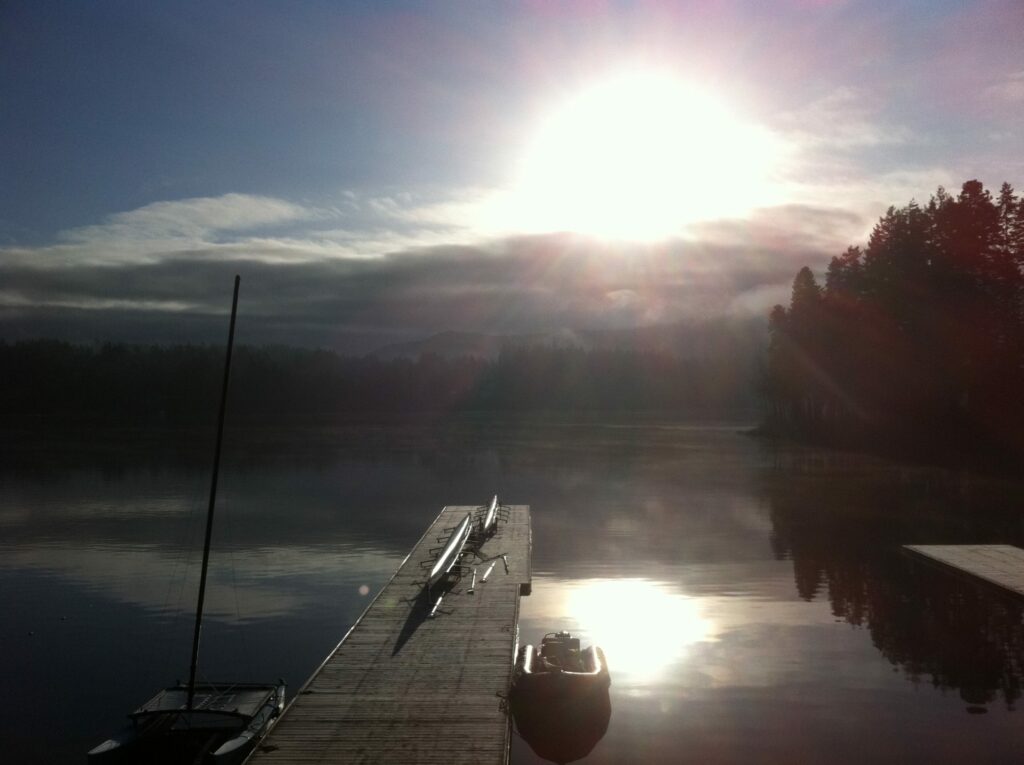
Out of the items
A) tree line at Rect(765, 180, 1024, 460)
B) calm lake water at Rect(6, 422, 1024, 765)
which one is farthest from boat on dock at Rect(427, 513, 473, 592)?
tree line at Rect(765, 180, 1024, 460)

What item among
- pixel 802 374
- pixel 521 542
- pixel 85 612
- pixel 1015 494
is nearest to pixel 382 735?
pixel 85 612

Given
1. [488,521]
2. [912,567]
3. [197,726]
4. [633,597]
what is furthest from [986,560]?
[197,726]

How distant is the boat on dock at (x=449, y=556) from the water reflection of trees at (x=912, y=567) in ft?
47.4

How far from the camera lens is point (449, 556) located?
126 feet

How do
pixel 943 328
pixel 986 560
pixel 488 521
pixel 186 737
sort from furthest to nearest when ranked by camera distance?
pixel 943 328 → pixel 488 521 → pixel 986 560 → pixel 186 737

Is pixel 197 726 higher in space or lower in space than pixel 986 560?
lower

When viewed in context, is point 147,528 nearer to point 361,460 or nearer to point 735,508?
point 735,508

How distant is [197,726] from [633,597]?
1944 cm

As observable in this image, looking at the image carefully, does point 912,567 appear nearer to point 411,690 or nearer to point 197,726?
point 411,690

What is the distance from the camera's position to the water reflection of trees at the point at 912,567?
1115 inches

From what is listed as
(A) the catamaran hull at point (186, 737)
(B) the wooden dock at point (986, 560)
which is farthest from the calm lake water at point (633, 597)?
(A) the catamaran hull at point (186, 737)

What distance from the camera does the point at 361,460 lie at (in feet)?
322

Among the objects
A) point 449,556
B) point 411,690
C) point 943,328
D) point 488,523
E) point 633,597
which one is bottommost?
point 633,597

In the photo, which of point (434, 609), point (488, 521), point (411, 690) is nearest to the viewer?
point (411, 690)
